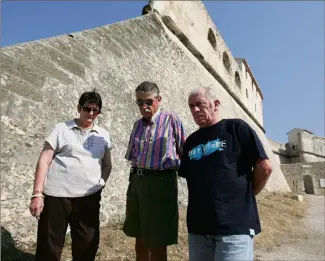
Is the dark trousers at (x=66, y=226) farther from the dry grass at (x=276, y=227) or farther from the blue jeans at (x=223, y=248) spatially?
the dry grass at (x=276, y=227)

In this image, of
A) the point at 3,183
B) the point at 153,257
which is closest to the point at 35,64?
the point at 3,183

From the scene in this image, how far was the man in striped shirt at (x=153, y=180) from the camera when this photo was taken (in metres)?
2.20

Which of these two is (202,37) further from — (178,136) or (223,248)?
(223,248)

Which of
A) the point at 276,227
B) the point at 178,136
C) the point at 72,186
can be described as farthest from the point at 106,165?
the point at 276,227

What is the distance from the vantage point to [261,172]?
181 centimetres

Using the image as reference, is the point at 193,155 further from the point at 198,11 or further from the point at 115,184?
the point at 198,11

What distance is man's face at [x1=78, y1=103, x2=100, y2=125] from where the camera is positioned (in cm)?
234

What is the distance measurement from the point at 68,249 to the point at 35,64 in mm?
2242

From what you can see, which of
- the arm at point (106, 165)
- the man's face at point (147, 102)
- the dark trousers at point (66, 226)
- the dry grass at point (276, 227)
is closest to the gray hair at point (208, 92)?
the man's face at point (147, 102)

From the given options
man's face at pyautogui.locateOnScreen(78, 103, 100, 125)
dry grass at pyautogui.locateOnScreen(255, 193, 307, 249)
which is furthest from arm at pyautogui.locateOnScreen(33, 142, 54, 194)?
dry grass at pyautogui.locateOnScreen(255, 193, 307, 249)

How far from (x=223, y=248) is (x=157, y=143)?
0.99 meters

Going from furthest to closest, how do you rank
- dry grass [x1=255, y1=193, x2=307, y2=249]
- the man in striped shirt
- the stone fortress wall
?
1. dry grass [x1=255, y1=193, x2=307, y2=249]
2. the stone fortress wall
3. the man in striped shirt

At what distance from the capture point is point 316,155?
1368 inches

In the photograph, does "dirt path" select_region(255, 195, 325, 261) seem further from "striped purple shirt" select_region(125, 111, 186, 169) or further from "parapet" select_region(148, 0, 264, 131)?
"parapet" select_region(148, 0, 264, 131)
